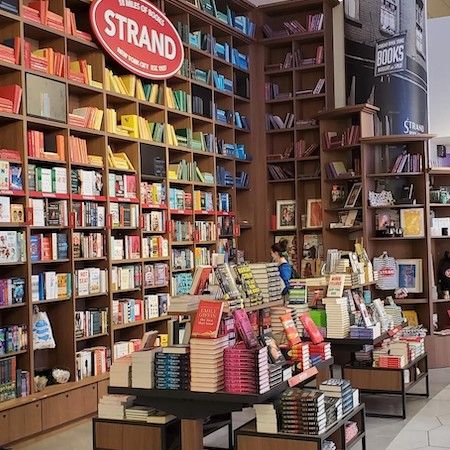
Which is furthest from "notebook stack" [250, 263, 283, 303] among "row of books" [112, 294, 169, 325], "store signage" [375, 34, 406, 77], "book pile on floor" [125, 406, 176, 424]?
"store signage" [375, 34, 406, 77]

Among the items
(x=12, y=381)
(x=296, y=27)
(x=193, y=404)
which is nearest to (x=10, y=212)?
(x=12, y=381)

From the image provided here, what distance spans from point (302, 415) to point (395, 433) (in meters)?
1.89

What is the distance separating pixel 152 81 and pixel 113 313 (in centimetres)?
261

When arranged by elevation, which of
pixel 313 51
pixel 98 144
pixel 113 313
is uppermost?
pixel 313 51

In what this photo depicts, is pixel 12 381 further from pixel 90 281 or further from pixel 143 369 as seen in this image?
pixel 143 369

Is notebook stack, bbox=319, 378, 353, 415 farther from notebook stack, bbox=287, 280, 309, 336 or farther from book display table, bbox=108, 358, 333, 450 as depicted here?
notebook stack, bbox=287, 280, 309, 336

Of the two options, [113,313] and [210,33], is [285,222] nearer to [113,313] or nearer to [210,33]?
[210,33]

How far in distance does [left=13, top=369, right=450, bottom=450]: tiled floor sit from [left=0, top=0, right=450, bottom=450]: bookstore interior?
0.03 metres

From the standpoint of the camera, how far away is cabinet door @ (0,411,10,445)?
5660 mm

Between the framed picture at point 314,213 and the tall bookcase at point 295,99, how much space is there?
0.10m

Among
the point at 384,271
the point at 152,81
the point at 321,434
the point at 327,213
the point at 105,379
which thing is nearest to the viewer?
the point at 321,434

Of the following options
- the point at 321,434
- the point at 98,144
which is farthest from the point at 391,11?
the point at 321,434

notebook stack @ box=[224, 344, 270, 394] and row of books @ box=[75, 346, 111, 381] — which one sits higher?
notebook stack @ box=[224, 344, 270, 394]

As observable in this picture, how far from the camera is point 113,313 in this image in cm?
723
